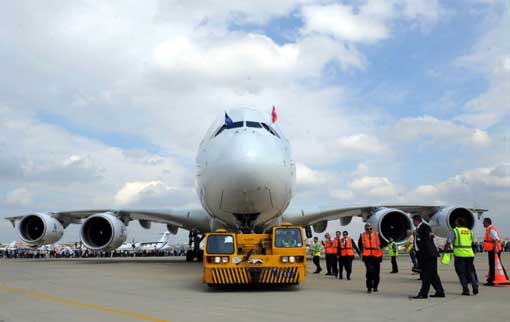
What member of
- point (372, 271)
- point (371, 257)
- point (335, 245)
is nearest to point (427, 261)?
point (372, 271)

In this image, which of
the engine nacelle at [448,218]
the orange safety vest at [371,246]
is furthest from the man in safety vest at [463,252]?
the engine nacelle at [448,218]

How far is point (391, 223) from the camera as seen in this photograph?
1986cm

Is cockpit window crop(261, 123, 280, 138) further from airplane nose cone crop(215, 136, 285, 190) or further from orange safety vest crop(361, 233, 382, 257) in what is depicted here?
orange safety vest crop(361, 233, 382, 257)

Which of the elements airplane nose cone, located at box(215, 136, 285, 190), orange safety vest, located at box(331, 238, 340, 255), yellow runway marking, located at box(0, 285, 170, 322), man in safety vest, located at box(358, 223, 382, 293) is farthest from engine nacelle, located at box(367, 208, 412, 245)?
yellow runway marking, located at box(0, 285, 170, 322)

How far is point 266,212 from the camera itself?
1280 cm

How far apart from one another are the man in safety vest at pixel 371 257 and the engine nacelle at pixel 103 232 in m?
12.7

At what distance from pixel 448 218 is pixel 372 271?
1271cm

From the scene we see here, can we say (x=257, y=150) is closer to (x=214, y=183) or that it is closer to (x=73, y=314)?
(x=214, y=183)

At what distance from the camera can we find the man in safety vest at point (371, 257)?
9.08 metres

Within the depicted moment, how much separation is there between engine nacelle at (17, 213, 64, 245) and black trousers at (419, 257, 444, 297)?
59.2ft

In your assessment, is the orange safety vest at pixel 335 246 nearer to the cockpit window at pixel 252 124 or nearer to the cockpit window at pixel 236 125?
the cockpit window at pixel 252 124

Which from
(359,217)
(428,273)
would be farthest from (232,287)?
(359,217)

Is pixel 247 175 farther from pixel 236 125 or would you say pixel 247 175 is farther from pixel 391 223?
pixel 391 223

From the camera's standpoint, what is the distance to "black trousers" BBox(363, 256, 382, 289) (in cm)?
900
